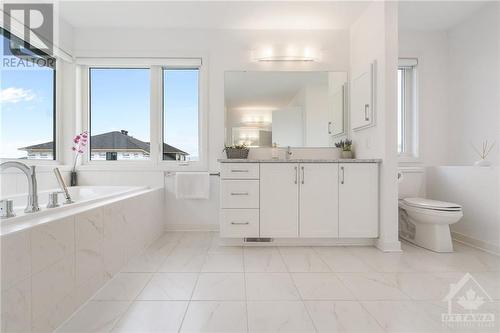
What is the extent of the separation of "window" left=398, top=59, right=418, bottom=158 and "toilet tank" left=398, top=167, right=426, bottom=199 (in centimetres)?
27

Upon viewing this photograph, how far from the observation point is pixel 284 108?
3.15 metres

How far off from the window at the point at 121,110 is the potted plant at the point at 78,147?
0.52 ft

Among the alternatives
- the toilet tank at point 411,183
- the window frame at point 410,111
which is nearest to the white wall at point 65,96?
the toilet tank at point 411,183

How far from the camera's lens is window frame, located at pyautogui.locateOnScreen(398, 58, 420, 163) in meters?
3.25

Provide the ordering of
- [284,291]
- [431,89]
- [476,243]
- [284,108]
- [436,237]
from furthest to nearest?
1. [431,89]
2. [284,108]
3. [476,243]
4. [436,237]
5. [284,291]

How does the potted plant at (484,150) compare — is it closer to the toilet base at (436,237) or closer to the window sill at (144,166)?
the toilet base at (436,237)

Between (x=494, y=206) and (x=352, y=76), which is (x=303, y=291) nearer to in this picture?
(x=494, y=206)

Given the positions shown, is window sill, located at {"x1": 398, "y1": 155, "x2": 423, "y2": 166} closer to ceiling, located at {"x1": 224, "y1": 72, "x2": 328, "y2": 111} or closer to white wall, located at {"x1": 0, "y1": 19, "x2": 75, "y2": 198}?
ceiling, located at {"x1": 224, "y1": 72, "x2": 328, "y2": 111}

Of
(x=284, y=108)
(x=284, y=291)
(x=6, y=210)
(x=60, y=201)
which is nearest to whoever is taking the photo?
(x=6, y=210)

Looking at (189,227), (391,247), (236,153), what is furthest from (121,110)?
(391,247)

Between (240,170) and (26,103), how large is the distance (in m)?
2.08

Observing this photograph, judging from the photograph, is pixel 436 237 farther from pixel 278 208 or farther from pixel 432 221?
pixel 278 208

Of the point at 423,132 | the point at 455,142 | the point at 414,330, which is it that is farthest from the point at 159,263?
the point at 455,142

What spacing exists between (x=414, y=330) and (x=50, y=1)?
3.77 m
